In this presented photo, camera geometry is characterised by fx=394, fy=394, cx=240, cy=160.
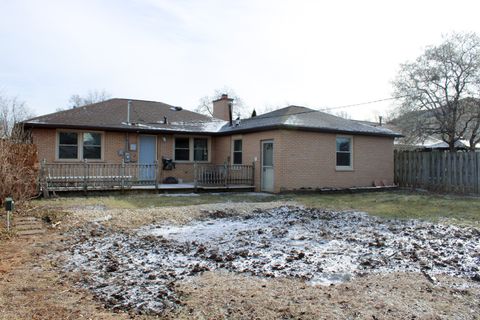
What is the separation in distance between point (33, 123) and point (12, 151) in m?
5.41

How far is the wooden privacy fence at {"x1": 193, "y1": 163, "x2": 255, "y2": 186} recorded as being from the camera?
1653cm

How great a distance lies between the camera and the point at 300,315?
3.69m

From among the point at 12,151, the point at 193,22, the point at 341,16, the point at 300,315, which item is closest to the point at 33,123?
the point at 12,151

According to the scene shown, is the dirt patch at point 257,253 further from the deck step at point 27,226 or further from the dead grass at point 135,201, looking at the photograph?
the dead grass at point 135,201

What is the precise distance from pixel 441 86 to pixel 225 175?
11.5 metres

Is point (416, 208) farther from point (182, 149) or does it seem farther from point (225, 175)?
point (182, 149)

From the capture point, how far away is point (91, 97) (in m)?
56.9

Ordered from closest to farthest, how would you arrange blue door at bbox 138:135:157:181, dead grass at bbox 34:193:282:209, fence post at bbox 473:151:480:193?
dead grass at bbox 34:193:282:209, fence post at bbox 473:151:480:193, blue door at bbox 138:135:157:181

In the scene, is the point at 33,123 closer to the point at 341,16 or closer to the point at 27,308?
the point at 341,16

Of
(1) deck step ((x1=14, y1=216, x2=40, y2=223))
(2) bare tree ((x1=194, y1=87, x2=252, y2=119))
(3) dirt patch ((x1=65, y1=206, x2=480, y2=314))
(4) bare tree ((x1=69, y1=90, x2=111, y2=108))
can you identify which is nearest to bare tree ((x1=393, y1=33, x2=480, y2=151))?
(3) dirt patch ((x1=65, y1=206, x2=480, y2=314))

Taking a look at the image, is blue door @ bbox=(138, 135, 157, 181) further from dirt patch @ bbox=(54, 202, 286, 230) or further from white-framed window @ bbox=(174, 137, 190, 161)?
dirt patch @ bbox=(54, 202, 286, 230)

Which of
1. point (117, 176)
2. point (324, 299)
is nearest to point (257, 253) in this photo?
point (324, 299)

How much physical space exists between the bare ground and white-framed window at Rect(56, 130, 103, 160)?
1173cm

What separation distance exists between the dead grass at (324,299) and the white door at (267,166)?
37.6ft
